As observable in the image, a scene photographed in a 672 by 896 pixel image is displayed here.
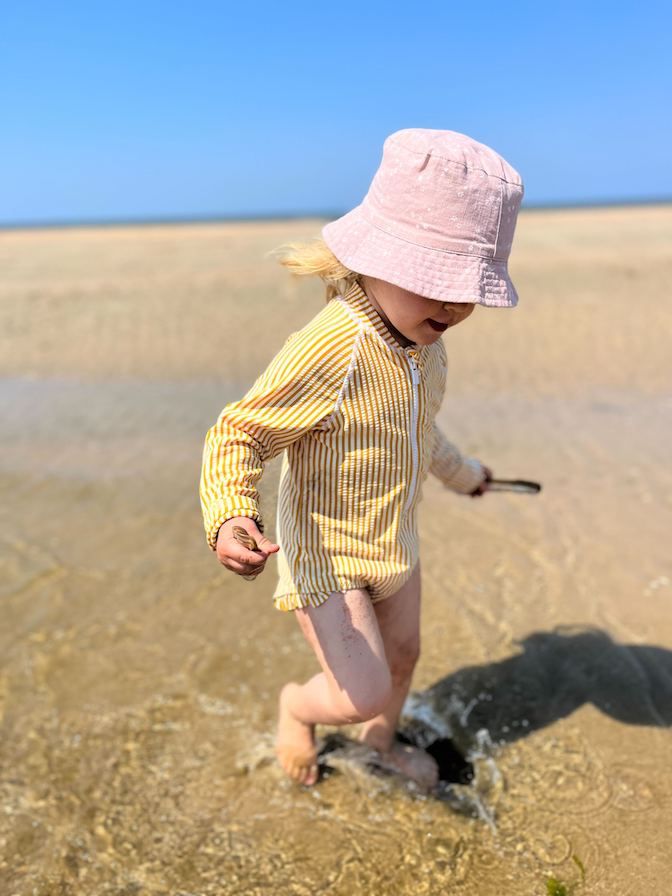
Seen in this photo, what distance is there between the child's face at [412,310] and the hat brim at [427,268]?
4cm

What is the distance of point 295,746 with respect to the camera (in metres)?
2.23

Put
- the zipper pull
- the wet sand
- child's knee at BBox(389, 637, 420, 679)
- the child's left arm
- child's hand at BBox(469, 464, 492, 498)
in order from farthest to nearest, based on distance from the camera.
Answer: child's hand at BBox(469, 464, 492, 498)
the child's left arm
child's knee at BBox(389, 637, 420, 679)
the wet sand
the zipper pull

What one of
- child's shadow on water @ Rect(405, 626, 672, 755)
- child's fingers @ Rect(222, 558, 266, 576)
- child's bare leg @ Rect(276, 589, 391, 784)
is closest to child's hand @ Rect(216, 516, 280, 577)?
child's fingers @ Rect(222, 558, 266, 576)

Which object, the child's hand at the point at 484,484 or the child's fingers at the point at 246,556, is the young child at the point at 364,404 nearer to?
the child's fingers at the point at 246,556

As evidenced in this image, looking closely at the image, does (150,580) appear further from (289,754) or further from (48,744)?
(289,754)

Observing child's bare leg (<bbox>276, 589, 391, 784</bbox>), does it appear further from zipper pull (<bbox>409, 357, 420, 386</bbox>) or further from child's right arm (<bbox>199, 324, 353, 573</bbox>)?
zipper pull (<bbox>409, 357, 420, 386</bbox>)

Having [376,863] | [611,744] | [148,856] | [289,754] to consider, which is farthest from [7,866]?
[611,744]

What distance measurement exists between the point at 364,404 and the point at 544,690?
1445 millimetres

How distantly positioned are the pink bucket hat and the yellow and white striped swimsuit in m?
0.14

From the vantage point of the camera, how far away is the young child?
Answer: 1633 mm

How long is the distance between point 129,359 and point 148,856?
650 centimetres

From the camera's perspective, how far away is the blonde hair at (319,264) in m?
1.81

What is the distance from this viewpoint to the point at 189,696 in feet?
8.92

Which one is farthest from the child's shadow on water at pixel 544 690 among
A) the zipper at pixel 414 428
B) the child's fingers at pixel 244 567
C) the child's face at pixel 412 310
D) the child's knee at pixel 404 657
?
the child's face at pixel 412 310
